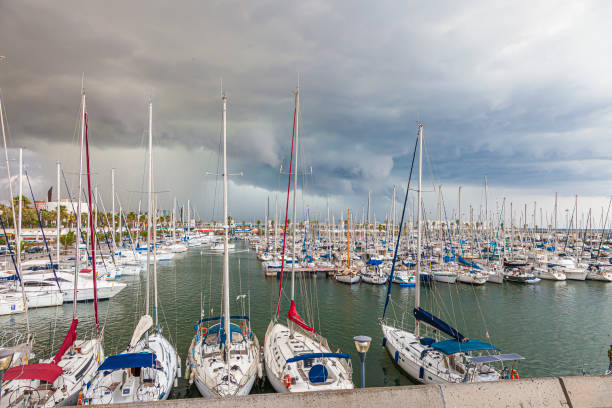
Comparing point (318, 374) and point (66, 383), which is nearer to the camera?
point (318, 374)

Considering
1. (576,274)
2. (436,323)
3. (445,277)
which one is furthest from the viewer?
(576,274)

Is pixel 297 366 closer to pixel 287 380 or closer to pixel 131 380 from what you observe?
pixel 287 380

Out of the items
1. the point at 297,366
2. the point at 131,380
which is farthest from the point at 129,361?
the point at 297,366

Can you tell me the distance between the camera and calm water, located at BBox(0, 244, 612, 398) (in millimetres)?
21422

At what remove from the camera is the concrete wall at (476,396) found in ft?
17.6

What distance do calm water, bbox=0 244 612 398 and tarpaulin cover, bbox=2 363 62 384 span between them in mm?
5872

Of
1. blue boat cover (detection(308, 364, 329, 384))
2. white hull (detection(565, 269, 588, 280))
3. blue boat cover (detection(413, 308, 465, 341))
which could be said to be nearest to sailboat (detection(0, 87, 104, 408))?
blue boat cover (detection(308, 364, 329, 384))

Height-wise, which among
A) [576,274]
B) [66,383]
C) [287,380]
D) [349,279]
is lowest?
[349,279]

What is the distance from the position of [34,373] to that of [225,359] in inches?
278

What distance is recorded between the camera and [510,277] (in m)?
47.7

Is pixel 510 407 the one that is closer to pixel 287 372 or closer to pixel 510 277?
pixel 287 372

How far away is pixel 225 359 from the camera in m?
14.9

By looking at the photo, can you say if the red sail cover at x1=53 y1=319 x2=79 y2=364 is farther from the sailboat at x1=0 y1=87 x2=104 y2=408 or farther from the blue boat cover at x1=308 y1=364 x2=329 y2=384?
the blue boat cover at x1=308 y1=364 x2=329 y2=384

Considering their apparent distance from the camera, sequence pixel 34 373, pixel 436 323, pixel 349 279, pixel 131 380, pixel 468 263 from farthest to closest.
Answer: pixel 468 263 < pixel 349 279 < pixel 436 323 < pixel 131 380 < pixel 34 373
